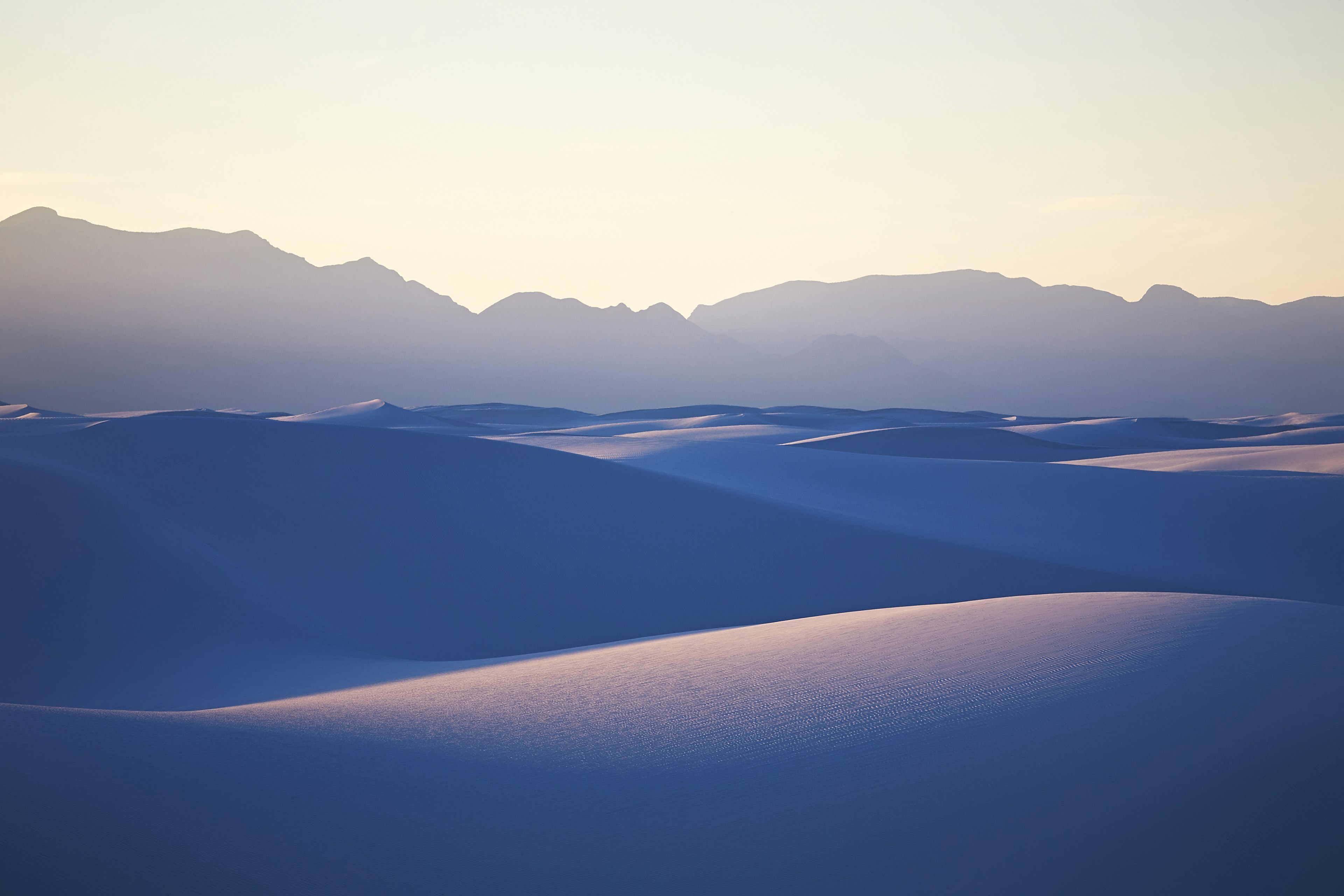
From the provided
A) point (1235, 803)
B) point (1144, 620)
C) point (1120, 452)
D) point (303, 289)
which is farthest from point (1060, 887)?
point (303, 289)

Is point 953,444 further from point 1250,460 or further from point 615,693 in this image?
point 615,693

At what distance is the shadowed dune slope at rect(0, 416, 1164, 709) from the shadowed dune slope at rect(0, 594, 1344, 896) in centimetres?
256

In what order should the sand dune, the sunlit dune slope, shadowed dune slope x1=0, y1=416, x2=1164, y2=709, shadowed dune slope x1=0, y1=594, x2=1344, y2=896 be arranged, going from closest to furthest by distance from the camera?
shadowed dune slope x1=0, y1=594, x2=1344, y2=896, shadowed dune slope x1=0, y1=416, x2=1164, y2=709, the sunlit dune slope, the sand dune

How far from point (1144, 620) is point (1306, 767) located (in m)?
1.36

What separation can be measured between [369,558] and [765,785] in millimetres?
6476

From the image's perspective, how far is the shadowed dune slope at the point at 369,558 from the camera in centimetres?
614

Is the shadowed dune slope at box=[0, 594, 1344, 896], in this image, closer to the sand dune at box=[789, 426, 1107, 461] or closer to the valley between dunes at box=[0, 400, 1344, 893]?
the valley between dunes at box=[0, 400, 1344, 893]

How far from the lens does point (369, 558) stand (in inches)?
320

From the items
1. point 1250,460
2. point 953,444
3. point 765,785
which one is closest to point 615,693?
point 765,785

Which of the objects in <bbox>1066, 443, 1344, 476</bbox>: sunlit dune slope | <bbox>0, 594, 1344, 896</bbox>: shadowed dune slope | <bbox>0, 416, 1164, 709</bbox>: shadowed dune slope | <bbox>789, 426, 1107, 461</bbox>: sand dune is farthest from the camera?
<bbox>789, 426, 1107, 461</bbox>: sand dune

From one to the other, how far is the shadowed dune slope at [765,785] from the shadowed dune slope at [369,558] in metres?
2.56

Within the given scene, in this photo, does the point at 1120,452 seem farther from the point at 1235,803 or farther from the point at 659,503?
Answer: the point at 1235,803

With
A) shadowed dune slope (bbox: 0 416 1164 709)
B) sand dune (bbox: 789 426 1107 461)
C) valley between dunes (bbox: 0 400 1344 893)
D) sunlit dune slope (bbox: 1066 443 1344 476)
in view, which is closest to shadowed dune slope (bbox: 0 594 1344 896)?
valley between dunes (bbox: 0 400 1344 893)

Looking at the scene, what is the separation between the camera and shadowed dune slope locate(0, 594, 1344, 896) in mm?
2166
